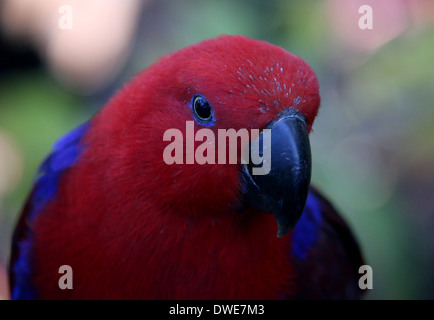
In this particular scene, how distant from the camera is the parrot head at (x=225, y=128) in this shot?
1.08 metres

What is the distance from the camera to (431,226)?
2.35 meters

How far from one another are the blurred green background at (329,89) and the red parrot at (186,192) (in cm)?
Answer: 104

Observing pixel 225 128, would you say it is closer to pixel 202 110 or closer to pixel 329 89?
pixel 202 110

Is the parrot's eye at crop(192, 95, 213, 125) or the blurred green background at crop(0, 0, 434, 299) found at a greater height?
the blurred green background at crop(0, 0, 434, 299)

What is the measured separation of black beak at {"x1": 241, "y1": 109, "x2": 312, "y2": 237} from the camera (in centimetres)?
107

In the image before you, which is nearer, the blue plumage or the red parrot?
the red parrot

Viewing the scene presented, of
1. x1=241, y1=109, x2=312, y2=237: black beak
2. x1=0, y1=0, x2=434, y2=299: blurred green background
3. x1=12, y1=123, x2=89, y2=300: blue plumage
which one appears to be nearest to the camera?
x1=241, y1=109, x2=312, y2=237: black beak

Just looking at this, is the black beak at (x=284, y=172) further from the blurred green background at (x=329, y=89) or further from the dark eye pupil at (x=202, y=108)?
the blurred green background at (x=329, y=89)

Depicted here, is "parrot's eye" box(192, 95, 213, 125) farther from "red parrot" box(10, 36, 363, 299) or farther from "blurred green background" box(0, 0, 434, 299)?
"blurred green background" box(0, 0, 434, 299)

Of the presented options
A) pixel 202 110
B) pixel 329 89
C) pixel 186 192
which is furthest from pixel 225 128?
pixel 329 89

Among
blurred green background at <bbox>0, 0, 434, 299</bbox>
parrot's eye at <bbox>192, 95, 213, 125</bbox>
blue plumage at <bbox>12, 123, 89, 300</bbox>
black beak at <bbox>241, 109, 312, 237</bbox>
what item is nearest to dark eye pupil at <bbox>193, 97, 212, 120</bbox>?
parrot's eye at <bbox>192, 95, 213, 125</bbox>

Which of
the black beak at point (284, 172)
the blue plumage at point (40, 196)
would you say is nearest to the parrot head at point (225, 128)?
the black beak at point (284, 172)

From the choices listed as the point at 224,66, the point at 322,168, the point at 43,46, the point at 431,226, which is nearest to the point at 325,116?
the point at 322,168
